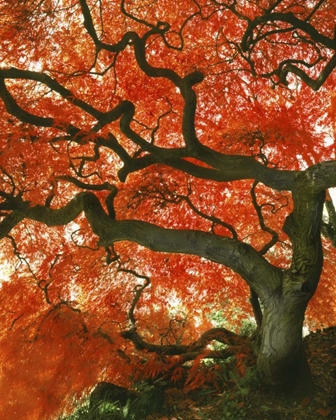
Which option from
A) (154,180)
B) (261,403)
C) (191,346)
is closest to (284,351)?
(261,403)

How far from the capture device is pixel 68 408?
7832 mm

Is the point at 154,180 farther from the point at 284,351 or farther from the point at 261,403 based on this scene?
the point at 261,403

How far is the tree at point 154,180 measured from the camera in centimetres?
521

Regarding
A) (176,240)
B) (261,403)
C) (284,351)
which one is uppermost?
(176,240)

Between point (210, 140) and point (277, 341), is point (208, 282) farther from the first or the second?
point (277, 341)

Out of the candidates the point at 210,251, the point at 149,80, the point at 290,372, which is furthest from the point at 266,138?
the point at 290,372

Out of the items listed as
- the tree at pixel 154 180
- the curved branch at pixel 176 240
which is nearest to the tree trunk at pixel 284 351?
the tree at pixel 154 180

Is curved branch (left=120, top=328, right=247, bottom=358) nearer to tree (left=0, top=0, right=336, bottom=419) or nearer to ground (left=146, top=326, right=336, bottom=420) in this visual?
tree (left=0, top=0, right=336, bottom=419)

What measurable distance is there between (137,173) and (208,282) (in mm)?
2028

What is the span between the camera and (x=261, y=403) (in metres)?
5.19

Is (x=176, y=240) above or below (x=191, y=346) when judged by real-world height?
above

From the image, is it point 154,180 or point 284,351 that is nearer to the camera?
point 284,351

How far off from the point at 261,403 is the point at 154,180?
3.17m

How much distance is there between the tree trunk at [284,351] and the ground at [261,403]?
0.44 ft
